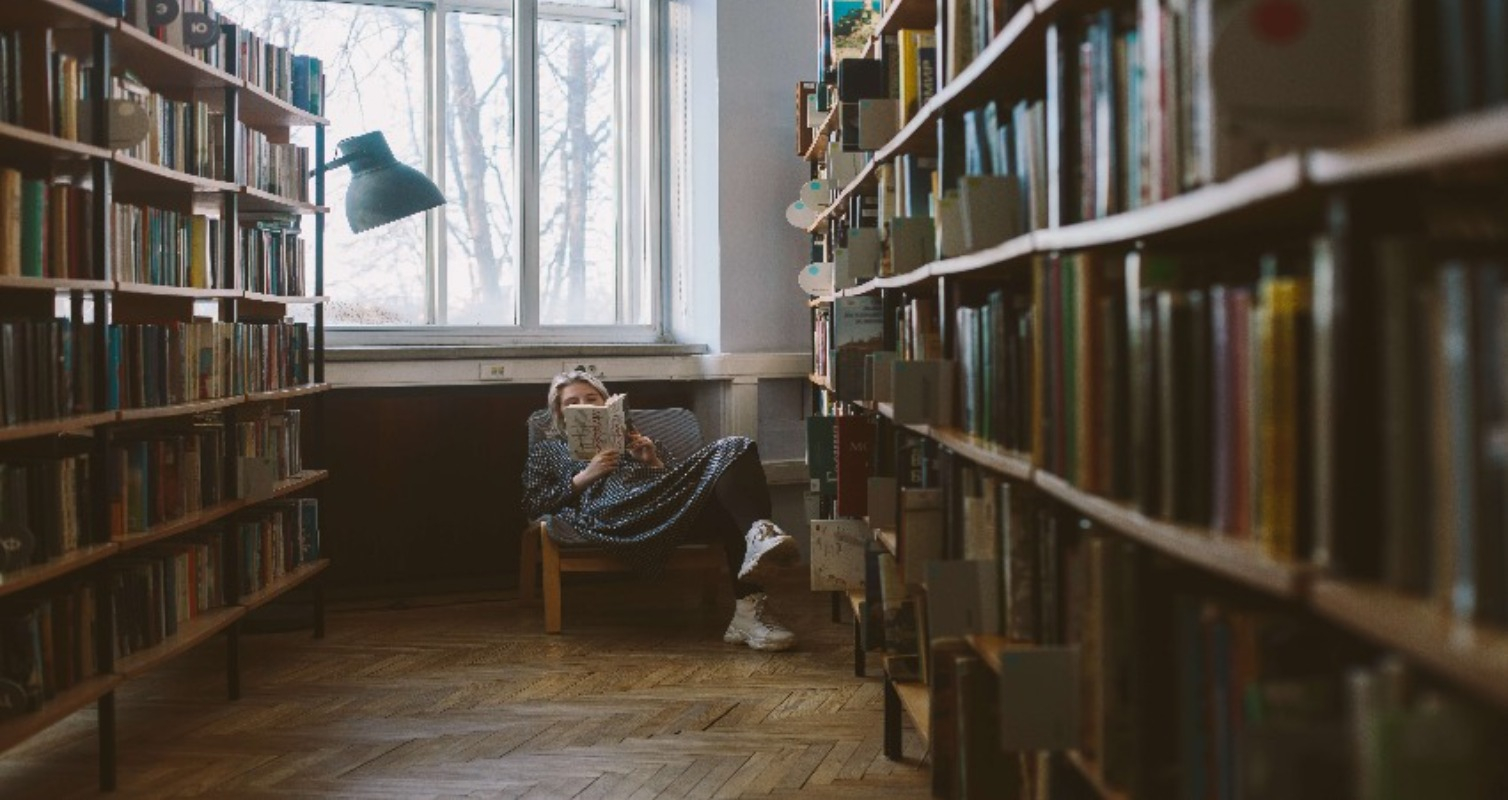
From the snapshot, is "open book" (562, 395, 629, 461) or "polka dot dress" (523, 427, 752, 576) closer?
"polka dot dress" (523, 427, 752, 576)

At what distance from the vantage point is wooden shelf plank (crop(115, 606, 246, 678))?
9.64 feet

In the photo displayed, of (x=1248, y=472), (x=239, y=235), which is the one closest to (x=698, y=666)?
(x=239, y=235)

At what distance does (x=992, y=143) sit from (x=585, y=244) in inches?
140

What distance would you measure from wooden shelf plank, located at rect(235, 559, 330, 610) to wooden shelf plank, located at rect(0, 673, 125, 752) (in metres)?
0.74

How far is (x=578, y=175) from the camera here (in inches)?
215

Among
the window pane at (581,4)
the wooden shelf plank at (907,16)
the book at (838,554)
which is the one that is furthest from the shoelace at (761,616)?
the window pane at (581,4)

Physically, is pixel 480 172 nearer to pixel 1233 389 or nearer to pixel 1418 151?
pixel 1233 389

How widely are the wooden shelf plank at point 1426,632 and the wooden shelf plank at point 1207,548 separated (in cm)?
3

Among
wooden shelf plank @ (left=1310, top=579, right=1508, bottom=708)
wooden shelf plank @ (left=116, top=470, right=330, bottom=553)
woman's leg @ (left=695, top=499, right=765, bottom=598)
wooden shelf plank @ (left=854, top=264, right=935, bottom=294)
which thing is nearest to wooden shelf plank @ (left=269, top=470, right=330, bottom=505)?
wooden shelf plank @ (left=116, top=470, right=330, bottom=553)

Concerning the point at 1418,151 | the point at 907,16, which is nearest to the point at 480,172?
the point at 907,16

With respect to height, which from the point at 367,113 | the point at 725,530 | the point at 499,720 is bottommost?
the point at 499,720

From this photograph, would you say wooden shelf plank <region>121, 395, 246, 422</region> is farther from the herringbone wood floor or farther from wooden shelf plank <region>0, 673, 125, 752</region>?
the herringbone wood floor

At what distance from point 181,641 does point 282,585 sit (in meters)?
0.68

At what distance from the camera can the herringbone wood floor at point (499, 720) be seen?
2801 mm
